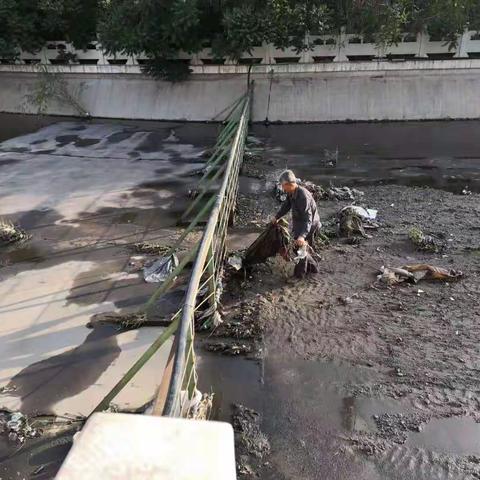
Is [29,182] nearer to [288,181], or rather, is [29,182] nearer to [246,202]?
[246,202]

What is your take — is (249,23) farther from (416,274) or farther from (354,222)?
(416,274)

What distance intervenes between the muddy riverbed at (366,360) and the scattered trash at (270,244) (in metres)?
0.27

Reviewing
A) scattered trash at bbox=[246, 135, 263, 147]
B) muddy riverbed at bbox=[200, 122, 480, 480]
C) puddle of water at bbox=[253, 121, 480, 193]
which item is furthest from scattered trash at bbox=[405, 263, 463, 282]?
scattered trash at bbox=[246, 135, 263, 147]

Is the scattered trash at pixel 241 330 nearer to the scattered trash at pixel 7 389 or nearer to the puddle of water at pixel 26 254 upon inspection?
the scattered trash at pixel 7 389

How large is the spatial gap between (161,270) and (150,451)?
530cm

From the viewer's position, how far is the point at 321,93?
622 inches

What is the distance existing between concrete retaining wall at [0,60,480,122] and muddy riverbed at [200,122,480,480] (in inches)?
298

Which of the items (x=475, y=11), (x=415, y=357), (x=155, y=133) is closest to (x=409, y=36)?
(x=475, y=11)

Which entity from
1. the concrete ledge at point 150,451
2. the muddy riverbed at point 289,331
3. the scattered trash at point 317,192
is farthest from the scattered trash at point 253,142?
the concrete ledge at point 150,451

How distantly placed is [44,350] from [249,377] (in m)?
2.23

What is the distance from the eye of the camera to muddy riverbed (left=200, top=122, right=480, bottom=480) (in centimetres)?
388

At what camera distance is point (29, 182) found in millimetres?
10570

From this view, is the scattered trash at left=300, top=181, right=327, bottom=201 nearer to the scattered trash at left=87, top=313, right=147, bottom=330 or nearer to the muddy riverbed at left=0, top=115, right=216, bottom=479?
the muddy riverbed at left=0, top=115, right=216, bottom=479

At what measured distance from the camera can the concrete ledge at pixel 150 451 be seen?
1238 mm
